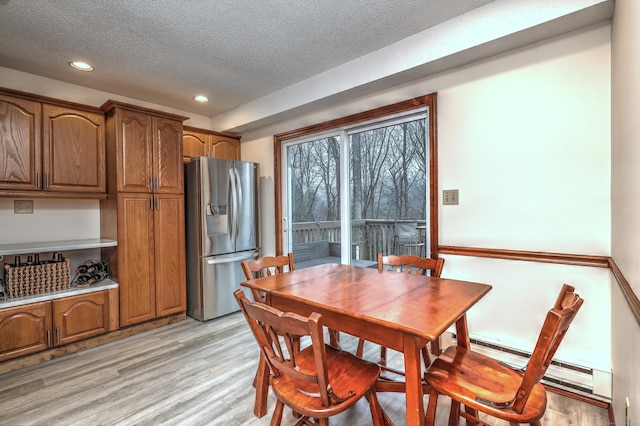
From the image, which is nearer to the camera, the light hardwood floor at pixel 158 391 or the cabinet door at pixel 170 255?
the light hardwood floor at pixel 158 391

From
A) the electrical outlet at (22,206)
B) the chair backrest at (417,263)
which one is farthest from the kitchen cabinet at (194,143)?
the chair backrest at (417,263)

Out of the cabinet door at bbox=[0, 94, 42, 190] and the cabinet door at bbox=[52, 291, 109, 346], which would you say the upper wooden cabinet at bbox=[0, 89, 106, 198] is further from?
the cabinet door at bbox=[52, 291, 109, 346]

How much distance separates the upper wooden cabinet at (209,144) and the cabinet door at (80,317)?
1.81m

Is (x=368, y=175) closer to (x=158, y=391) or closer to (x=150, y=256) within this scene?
(x=150, y=256)

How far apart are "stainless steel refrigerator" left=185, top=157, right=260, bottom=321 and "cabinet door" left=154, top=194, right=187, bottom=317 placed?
0.13 metres

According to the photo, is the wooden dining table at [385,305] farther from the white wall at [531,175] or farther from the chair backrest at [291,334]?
the white wall at [531,175]

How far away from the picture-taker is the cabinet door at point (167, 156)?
124 inches

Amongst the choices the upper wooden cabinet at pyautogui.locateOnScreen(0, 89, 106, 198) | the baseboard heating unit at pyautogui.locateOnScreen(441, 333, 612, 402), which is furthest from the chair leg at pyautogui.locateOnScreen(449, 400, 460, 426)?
the upper wooden cabinet at pyautogui.locateOnScreen(0, 89, 106, 198)

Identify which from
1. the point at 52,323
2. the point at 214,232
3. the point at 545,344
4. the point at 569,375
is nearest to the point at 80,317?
the point at 52,323

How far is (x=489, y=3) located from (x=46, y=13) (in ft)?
9.79

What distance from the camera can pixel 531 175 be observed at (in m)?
2.07

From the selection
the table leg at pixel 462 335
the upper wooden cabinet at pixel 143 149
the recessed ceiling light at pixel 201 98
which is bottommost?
the table leg at pixel 462 335

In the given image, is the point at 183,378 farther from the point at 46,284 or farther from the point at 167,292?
the point at 46,284

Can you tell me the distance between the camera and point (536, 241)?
205 cm
